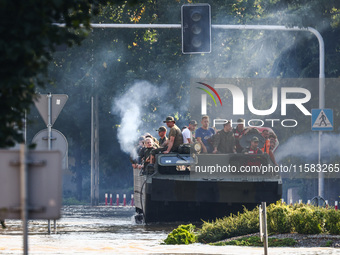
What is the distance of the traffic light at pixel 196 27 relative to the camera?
23.0m

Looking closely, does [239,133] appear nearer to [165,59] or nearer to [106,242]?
[106,242]

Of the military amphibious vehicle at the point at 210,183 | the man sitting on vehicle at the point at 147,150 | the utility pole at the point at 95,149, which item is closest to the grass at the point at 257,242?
the military amphibious vehicle at the point at 210,183

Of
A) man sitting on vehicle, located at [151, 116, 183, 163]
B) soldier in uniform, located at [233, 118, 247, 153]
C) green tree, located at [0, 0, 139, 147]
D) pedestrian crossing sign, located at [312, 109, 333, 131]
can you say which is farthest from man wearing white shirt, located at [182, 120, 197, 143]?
green tree, located at [0, 0, 139, 147]

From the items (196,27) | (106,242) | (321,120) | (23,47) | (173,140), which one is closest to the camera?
(23,47)

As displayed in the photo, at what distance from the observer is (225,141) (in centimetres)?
2342

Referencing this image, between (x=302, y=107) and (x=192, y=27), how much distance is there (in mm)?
16434

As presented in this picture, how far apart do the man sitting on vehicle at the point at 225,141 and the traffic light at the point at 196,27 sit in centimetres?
207

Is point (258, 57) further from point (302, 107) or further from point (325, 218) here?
point (325, 218)

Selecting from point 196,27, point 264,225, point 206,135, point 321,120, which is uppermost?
point 196,27

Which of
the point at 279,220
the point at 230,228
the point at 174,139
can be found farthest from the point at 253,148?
the point at 279,220

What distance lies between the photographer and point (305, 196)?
43.1m

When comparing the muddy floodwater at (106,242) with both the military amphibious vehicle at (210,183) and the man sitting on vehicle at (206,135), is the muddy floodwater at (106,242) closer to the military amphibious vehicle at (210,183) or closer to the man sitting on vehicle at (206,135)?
the military amphibious vehicle at (210,183)

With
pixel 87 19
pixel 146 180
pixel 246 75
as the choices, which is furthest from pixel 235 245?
pixel 246 75

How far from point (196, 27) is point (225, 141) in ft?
9.43
